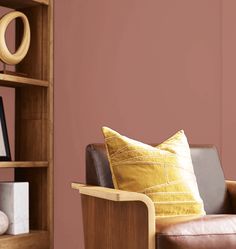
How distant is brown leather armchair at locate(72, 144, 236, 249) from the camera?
2371 millimetres

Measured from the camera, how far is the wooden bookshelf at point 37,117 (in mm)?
3564

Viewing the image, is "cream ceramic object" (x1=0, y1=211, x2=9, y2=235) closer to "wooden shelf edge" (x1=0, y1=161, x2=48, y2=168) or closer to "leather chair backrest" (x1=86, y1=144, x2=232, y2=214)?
"wooden shelf edge" (x1=0, y1=161, x2=48, y2=168)

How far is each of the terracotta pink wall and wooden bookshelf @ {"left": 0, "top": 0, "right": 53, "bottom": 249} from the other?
72 centimetres

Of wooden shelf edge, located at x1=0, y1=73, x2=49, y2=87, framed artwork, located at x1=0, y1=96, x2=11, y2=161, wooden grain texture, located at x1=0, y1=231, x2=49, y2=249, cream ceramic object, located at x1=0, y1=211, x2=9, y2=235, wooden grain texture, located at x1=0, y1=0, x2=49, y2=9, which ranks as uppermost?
wooden grain texture, located at x1=0, y1=0, x2=49, y2=9

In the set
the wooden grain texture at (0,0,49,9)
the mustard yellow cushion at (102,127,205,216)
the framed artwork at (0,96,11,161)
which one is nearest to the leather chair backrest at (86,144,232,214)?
the mustard yellow cushion at (102,127,205,216)

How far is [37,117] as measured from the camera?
142 inches

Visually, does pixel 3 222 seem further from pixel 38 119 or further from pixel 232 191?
pixel 232 191

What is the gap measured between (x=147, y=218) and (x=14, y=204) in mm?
1180

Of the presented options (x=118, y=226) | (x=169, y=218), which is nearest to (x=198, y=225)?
(x=169, y=218)

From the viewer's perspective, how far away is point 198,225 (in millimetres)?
2430

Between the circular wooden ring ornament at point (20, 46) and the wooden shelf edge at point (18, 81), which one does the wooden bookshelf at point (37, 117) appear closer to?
the wooden shelf edge at point (18, 81)

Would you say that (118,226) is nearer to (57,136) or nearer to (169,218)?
(169,218)

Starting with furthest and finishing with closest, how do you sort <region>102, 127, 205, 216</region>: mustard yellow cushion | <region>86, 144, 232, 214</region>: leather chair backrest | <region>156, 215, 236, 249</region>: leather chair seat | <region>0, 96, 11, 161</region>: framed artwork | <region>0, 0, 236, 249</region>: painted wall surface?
<region>0, 0, 236, 249</region>: painted wall surface → <region>0, 96, 11, 161</region>: framed artwork → <region>86, 144, 232, 214</region>: leather chair backrest → <region>102, 127, 205, 216</region>: mustard yellow cushion → <region>156, 215, 236, 249</region>: leather chair seat

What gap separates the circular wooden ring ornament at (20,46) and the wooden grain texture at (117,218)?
930 mm
